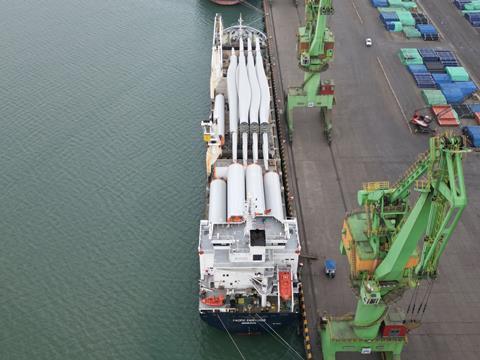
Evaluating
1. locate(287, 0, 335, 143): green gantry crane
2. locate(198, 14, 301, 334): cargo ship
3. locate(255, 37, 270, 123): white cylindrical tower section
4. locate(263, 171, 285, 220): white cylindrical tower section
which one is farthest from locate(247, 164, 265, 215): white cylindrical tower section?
locate(287, 0, 335, 143): green gantry crane

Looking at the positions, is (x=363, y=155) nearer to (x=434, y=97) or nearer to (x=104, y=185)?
(x=434, y=97)

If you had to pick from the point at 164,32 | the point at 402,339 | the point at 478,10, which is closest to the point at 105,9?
the point at 164,32

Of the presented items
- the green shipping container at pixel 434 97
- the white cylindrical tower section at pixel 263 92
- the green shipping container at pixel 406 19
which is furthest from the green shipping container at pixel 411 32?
the white cylindrical tower section at pixel 263 92

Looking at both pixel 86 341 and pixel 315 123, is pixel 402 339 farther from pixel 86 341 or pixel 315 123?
pixel 315 123

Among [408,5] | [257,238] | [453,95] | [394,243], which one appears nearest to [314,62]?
[453,95]

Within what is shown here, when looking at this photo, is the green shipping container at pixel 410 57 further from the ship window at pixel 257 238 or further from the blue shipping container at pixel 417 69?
the ship window at pixel 257 238
